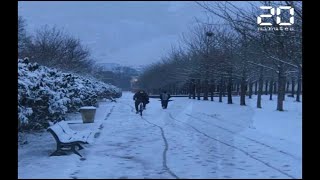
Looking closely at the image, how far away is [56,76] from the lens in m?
20.8

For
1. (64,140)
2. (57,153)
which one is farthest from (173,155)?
(57,153)

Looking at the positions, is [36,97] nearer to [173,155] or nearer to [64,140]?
[64,140]

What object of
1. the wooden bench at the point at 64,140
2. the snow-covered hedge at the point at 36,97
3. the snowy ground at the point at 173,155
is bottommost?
the snowy ground at the point at 173,155

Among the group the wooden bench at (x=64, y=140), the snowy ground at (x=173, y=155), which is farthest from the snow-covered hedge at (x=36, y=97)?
the wooden bench at (x=64, y=140)

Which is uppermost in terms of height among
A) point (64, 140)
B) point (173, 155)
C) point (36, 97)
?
point (36, 97)

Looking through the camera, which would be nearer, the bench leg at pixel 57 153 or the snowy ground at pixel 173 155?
the snowy ground at pixel 173 155

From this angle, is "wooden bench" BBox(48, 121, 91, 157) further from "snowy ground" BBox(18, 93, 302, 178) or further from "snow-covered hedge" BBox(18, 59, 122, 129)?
"snow-covered hedge" BBox(18, 59, 122, 129)

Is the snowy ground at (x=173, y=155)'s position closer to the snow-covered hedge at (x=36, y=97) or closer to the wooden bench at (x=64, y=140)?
the wooden bench at (x=64, y=140)

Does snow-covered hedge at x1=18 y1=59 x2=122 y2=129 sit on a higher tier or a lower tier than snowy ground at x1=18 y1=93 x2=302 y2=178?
higher

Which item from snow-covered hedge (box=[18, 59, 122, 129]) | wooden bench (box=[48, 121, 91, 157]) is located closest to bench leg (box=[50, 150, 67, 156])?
wooden bench (box=[48, 121, 91, 157])

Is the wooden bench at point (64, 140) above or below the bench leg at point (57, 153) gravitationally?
above
